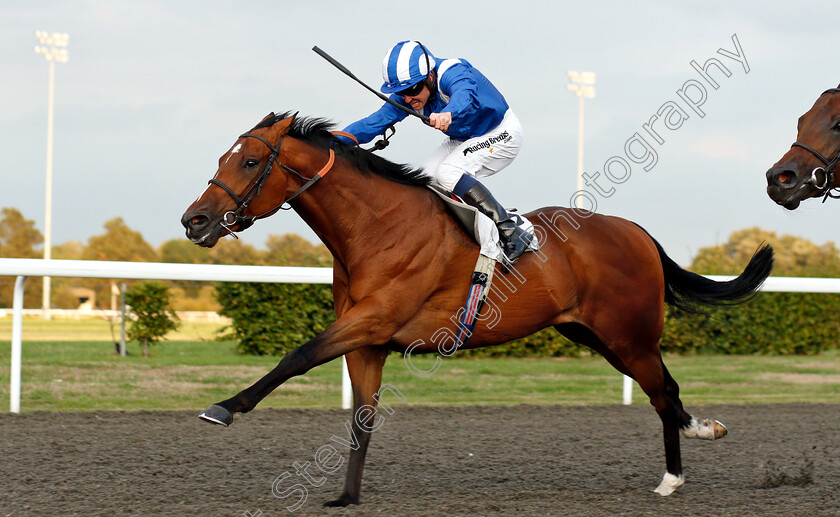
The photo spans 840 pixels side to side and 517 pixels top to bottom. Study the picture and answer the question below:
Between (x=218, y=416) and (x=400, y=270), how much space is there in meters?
1.04

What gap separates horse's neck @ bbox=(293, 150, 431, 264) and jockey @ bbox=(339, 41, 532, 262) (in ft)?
1.29

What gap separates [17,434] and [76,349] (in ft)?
20.4

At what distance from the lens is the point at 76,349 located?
36.1ft

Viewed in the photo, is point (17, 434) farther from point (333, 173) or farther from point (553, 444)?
point (553, 444)

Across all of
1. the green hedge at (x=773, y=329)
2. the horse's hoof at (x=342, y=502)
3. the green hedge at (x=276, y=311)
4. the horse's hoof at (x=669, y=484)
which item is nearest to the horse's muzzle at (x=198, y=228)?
the horse's hoof at (x=342, y=502)

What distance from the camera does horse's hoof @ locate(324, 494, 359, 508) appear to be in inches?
143

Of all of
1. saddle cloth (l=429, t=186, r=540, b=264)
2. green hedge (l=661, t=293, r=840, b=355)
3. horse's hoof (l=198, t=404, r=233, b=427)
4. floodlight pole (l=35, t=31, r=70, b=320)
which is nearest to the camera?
horse's hoof (l=198, t=404, r=233, b=427)

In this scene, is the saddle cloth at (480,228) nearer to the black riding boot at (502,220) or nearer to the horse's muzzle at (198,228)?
the black riding boot at (502,220)

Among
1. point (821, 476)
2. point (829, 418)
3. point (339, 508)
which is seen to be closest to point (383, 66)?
point (339, 508)

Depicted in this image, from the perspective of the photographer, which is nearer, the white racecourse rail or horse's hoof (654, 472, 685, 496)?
horse's hoof (654, 472, 685, 496)

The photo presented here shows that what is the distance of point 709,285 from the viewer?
15.7 ft

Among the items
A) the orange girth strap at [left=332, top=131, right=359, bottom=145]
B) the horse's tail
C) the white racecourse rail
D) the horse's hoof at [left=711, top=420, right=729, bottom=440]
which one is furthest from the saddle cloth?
the white racecourse rail

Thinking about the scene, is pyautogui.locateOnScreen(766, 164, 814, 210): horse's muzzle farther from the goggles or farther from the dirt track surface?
the goggles

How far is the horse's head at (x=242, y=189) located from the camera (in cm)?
340
